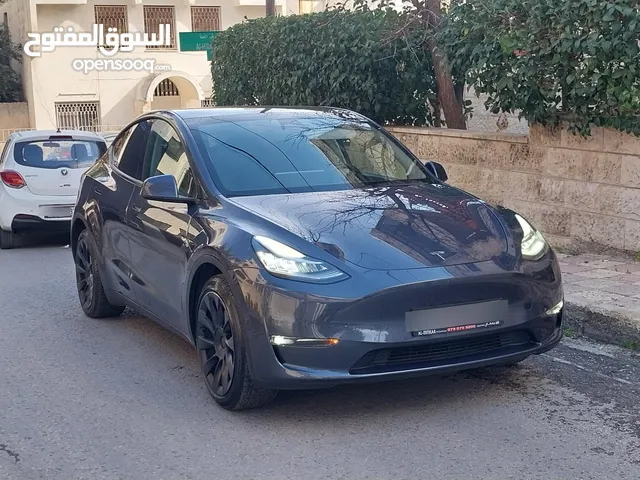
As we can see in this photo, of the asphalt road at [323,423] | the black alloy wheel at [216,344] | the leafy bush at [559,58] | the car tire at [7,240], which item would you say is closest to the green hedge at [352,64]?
the leafy bush at [559,58]

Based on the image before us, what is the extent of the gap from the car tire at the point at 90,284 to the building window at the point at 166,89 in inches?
972

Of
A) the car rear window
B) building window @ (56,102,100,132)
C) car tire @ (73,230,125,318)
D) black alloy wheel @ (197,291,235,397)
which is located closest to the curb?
black alloy wheel @ (197,291,235,397)

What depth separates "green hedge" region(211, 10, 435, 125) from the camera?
1111 cm

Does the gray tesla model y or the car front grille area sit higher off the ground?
the gray tesla model y

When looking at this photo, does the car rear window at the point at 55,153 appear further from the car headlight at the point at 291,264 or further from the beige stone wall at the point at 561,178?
the car headlight at the point at 291,264

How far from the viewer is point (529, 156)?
9.08m

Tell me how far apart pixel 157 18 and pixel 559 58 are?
24.9 m

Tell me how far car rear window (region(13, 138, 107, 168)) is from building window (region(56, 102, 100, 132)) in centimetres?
1924

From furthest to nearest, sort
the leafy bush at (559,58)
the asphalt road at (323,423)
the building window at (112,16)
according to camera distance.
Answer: the building window at (112,16) → the leafy bush at (559,58) → the asphalt road at (323,423)

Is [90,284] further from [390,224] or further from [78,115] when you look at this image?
[78,115]

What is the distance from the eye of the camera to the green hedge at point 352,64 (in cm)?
1111

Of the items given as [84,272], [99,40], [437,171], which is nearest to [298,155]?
[437,171]

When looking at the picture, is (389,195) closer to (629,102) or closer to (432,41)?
(629,102)

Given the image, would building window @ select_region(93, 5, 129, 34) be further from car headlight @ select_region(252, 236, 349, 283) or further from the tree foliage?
car headlight @ select_region(252, 236, 349, 283)
